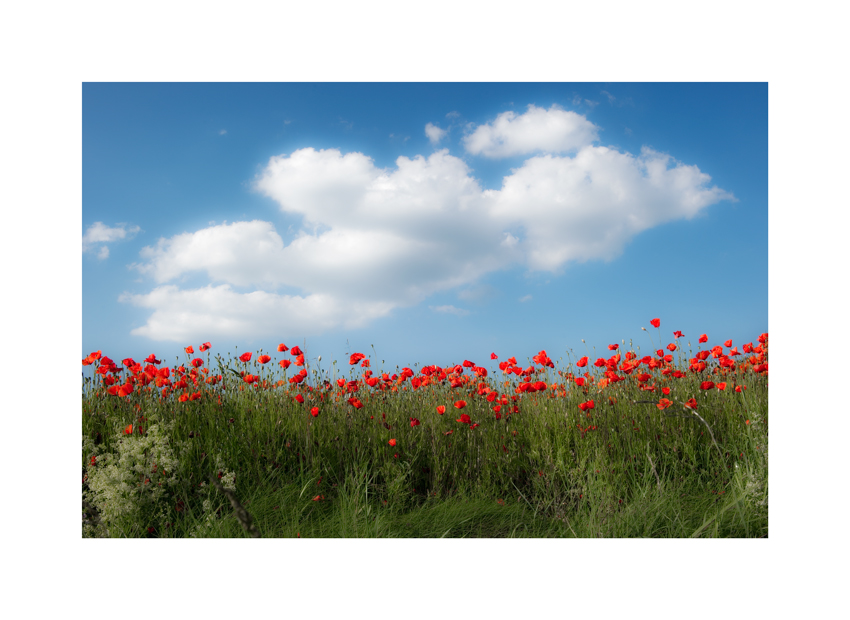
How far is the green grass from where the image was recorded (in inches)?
118

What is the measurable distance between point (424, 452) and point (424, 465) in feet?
0.34

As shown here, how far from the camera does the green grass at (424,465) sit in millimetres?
2996

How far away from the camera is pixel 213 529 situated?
2.88 m

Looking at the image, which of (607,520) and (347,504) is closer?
(607,520)

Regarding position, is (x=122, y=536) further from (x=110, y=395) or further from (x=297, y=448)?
(x=110, y=395)

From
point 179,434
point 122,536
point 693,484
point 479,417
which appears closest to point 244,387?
point 179,434

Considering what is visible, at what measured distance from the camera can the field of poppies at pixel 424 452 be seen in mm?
3014

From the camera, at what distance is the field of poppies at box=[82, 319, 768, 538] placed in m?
3.01

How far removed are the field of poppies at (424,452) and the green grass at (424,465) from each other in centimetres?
1

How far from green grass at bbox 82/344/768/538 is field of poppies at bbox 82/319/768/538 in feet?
0.05

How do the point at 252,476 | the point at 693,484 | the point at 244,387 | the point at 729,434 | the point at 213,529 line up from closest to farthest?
the point at 213,529
the point at 252,476
the point at 693,484
the point at 729,434
the point at 244,387

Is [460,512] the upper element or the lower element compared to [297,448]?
lower
